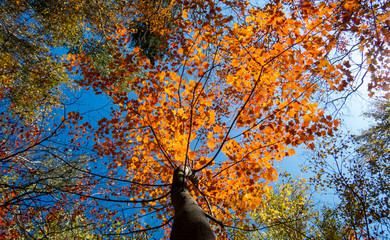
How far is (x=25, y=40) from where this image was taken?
6.89 m

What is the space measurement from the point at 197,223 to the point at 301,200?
46.9 ft

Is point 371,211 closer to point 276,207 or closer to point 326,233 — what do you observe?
point 326,233

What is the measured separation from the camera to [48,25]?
748 cm

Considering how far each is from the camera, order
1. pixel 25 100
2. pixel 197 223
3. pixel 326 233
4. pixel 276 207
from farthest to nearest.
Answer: pixel 276 207, pixel 326 233, pixel 25 100, pixel 197 223

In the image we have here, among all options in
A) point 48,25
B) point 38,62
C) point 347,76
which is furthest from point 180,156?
point 48,25

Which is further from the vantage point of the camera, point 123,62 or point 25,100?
point 25,100

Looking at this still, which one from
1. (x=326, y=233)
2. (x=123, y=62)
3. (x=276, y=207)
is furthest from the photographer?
(x=276, y=207)

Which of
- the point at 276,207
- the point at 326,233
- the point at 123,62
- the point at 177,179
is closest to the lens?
the point at 177,179

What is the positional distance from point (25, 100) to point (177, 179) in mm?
8541

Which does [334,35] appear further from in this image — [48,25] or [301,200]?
[301,200]

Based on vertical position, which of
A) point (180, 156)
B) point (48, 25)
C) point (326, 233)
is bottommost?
point (326, 233)

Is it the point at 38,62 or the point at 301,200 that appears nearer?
the point at 38,62

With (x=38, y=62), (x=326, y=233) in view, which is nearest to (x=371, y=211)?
(x=326, y=233)

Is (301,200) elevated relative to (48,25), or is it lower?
lower
